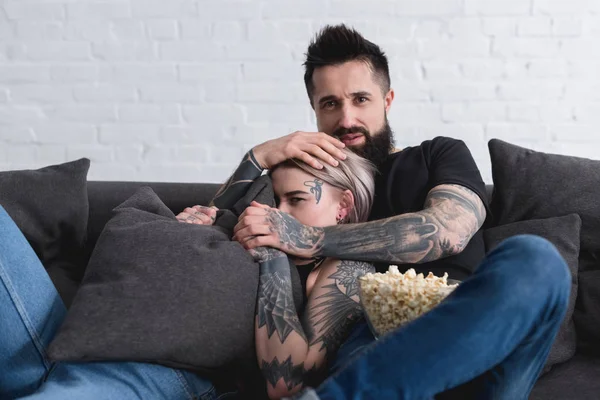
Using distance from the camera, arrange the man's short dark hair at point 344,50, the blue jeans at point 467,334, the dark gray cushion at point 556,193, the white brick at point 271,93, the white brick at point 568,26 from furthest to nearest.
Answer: the white brick at point 271,93 → the white brick at point 568,26 → the man's short dark hair at point 344,50 → the dark gray cushion at point 556,193 → the blue jeans at point 467,334

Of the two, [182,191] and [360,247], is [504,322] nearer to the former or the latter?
[360,247]

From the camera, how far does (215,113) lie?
290cm

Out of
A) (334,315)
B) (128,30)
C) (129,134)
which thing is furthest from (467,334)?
(128,30)

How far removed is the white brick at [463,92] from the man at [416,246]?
21.2 inches

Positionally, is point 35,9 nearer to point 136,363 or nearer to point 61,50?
point 61,50

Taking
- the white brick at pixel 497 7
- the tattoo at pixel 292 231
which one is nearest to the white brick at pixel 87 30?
the white brick at pixel 497 7

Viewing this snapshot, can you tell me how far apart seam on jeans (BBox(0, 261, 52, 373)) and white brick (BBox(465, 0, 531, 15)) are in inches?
80.9

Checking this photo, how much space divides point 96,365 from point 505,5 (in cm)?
212

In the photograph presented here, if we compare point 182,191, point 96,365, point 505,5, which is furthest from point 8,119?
point 505,5

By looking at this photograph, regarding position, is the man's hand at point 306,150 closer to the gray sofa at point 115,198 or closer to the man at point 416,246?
the man at point 416,246

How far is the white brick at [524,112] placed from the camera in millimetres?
2814

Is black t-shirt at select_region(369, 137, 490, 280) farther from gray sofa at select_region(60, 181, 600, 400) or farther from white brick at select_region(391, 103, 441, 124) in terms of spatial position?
white brick at select_region(391, 103, 441, 124)

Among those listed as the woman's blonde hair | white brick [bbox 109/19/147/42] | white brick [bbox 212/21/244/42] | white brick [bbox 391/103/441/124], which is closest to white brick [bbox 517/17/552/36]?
white brick [bbox 391/103/441/124]

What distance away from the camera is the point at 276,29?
9.37 feet
